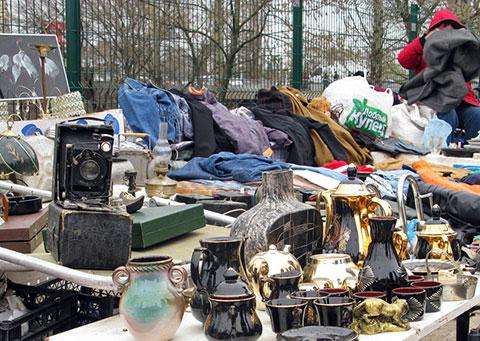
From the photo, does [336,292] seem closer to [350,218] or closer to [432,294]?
[432,294]

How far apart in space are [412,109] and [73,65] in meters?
3.72

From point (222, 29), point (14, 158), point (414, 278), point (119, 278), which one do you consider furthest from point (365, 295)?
point (222, 29)

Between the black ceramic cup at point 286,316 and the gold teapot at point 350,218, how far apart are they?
515mm

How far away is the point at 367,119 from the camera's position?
802 centimetres

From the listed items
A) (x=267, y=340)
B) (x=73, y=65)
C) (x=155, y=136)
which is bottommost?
(x=267, y=340)

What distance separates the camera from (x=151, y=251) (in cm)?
259

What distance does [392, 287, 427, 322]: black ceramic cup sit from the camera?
6.65ft

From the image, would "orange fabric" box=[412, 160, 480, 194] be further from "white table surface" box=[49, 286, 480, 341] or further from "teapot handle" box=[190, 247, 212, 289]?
"teapot handle" box=[190, 247, 212, 289]

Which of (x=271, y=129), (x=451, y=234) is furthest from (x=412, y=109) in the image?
(x=451, y=234)

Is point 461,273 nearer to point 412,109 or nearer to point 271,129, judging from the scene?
point 271,129

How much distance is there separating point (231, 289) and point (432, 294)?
62 cm

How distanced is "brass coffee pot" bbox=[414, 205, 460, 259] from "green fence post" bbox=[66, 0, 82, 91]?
4419mm

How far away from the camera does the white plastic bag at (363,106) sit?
7.99 m

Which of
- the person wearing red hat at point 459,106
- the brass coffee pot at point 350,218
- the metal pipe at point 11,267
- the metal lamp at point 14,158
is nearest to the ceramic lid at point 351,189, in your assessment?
the brass coffee pot at point 350,218
